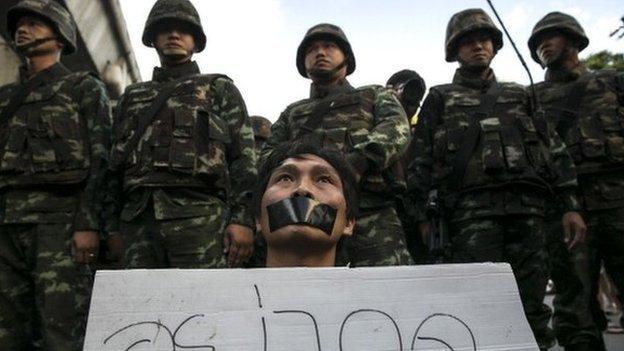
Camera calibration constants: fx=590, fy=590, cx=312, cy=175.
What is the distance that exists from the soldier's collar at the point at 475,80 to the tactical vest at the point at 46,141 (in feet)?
7.49

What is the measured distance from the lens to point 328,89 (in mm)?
3500

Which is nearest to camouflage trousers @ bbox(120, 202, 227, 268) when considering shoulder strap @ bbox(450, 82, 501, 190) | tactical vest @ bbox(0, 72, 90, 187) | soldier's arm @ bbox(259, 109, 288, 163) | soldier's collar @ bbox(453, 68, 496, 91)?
tactical vest @ bbox(0, 72, 90, 187)

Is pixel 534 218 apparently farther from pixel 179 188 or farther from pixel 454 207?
pixel 179 188

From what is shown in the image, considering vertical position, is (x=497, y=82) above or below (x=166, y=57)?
below

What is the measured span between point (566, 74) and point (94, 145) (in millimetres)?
3177

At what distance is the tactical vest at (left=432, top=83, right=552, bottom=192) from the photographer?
133 inches

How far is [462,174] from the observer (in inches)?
136

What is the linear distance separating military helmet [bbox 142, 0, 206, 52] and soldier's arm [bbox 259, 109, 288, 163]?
2.32ft

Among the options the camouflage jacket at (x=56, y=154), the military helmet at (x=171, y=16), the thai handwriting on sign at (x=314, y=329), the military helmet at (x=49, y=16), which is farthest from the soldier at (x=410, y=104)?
the thai handwriting on sign at (x=314, y=329)

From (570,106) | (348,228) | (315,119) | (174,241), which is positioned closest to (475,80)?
(570,106)

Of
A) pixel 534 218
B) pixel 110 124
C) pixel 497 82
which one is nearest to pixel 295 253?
pixel 110 124

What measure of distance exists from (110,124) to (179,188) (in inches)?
22.1

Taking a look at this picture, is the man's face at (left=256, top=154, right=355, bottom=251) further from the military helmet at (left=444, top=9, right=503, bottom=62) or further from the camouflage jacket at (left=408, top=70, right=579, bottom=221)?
the military helmet at (left=444, top=9, right=503, bottom=62)

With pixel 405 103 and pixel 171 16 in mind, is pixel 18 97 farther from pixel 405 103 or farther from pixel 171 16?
pixel 405 103
